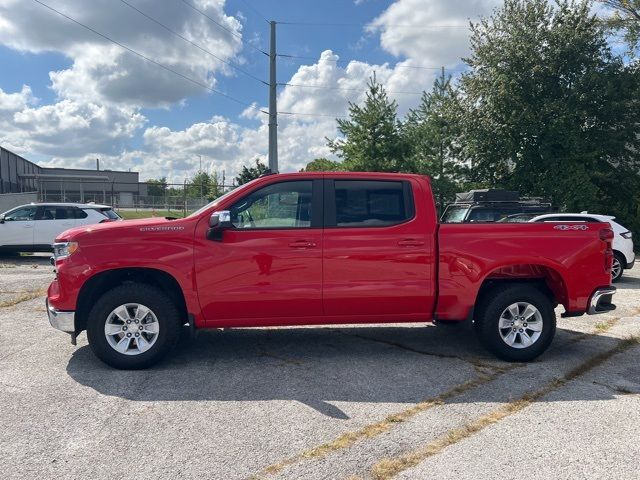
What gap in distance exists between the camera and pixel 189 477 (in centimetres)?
301

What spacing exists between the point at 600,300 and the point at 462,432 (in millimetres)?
2701

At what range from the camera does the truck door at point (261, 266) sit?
4.88 metres

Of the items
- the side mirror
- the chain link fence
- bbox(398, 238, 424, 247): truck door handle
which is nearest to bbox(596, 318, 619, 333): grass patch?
bbox(398, 238, 424, 247): truck door handle

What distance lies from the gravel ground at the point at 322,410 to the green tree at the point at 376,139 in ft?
51.1

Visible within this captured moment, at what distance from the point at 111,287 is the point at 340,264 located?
238cm

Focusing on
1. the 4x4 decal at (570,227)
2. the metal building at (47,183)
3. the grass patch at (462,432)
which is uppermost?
the metal building at (47,183)

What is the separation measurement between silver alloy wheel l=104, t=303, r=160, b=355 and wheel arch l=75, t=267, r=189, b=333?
0.29 metres

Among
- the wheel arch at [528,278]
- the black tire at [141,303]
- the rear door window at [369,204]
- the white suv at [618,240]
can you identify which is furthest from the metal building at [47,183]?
the wheel arch at [528,278]

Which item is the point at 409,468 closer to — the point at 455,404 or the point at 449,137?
the point at 455,404

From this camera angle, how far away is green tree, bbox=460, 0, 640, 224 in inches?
763

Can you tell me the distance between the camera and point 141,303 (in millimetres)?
4855

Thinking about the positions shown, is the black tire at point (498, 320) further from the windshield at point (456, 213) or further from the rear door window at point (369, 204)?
the windshield at point (456, 213)

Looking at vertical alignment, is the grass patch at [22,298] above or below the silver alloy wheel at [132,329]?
below

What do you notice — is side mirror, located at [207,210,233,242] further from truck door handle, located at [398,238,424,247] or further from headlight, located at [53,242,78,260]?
A: truck door handle, located at [398,238,424,247]
